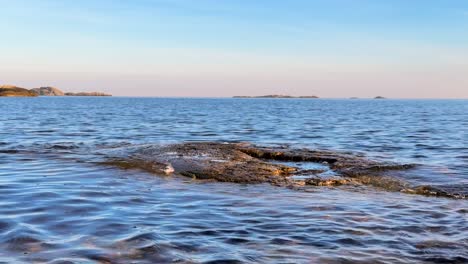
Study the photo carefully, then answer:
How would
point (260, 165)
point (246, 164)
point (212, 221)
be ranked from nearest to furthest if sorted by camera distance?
point (212, 221) < point (260, 165) < point (246, 164)

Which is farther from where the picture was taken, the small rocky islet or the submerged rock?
the submerged rock

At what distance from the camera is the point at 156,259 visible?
24.5 feet

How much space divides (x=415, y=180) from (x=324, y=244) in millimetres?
7762

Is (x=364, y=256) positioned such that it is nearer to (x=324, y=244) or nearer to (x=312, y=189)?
(x=324, y=244)

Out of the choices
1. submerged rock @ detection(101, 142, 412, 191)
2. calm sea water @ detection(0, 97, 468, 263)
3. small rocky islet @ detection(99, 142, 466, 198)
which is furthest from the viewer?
submerged rock @ detection(101, 142, 412, 191)

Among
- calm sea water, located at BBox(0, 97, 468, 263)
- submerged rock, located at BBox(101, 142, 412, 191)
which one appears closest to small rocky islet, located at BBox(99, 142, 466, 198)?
submerged rock, located at BBox(101, 142, 412, 191)

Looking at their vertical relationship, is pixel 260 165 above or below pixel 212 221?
above

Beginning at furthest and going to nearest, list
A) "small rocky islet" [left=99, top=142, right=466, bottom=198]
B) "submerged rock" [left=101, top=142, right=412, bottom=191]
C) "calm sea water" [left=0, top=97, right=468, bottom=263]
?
"submerged rock" [left=101, top=142, right=412, bottom=191] < "small rocky islet" [left=99, top=142, right=466, bottom=198] < "calm sea water" [left=0, top=97, right=468, bottom=263]

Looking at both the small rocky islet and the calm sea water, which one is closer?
the calm sea water

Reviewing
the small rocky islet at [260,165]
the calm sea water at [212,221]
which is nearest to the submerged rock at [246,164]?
the small rocky islet at [260,165]

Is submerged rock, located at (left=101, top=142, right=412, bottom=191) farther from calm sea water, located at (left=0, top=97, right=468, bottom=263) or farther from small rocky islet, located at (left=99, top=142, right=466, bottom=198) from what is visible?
calm sea water, located at (left=0, top=97, right=468, bottom=263)

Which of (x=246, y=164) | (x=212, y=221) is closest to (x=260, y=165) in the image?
(x=246, y=164)

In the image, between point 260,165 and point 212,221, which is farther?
point 260,165

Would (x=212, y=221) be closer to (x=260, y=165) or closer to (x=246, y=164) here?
(x=260, y=165)
